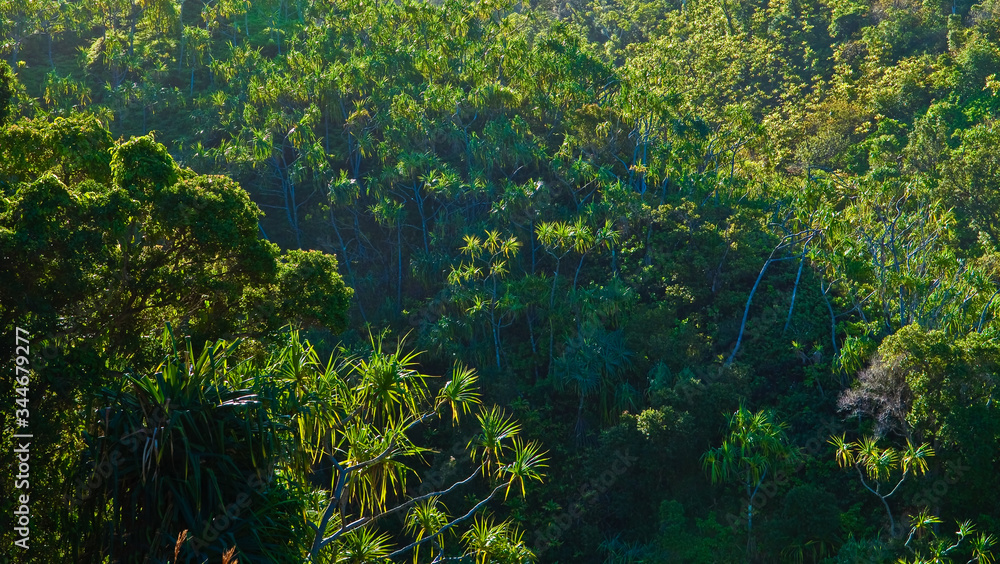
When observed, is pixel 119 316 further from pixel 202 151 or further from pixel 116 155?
pixel 202 151

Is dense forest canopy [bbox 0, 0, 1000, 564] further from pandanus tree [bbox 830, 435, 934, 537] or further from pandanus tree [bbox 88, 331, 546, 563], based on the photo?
pandanus tree [bbox 830, 435, 934, 537]

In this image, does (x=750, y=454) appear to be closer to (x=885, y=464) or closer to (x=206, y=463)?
(x=885, y=464)

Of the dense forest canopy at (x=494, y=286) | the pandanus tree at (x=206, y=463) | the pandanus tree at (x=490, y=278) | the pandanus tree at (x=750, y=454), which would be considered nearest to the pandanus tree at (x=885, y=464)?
the dense forest canopy at (x=494, y=286)

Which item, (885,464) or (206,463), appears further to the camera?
(885,464)

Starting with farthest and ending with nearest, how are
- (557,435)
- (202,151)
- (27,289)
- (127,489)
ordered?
(202,151)
(557,435)
(27,289)
(127,489)

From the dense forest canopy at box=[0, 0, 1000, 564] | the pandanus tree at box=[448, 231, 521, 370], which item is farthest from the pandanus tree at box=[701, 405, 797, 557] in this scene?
the pandanus tree at box=[448, 231, 521, 370]

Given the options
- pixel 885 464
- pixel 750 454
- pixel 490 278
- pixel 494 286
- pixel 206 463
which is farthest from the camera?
pixel 490 278

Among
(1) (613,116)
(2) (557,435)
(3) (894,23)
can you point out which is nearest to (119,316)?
(2) (557,435)

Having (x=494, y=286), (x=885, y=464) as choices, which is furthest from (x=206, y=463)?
(x=494, y=286)

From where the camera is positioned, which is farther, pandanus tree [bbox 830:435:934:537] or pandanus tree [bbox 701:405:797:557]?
pandanus tree [bbox 701:405:797:557]
